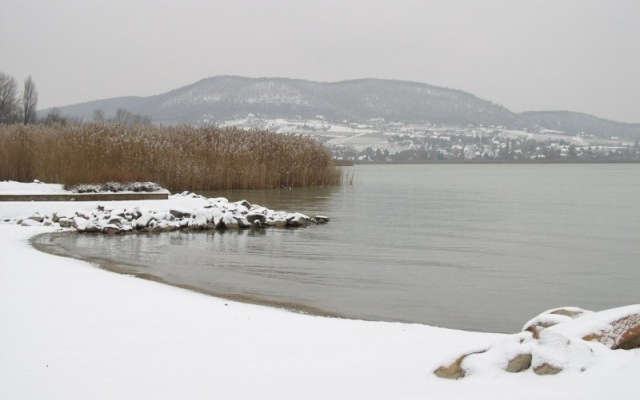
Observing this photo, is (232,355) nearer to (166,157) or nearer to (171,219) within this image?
(171,219)

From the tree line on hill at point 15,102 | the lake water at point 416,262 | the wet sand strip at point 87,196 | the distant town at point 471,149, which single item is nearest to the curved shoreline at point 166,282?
the lake water at point 416,262

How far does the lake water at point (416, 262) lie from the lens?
37.9 ft

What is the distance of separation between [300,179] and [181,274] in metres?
28.1

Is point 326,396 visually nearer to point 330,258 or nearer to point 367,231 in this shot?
point 330,258

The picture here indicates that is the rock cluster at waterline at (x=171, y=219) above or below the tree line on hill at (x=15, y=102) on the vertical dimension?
below

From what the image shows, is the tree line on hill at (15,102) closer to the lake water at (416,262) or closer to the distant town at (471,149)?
the lake water at (416,262)

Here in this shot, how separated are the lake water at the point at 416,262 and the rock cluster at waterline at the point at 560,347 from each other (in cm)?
403

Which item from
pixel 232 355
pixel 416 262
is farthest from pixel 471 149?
pixel 232 355

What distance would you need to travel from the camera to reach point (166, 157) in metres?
33.5

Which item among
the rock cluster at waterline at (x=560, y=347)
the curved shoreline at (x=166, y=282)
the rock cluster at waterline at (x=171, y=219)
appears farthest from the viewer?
the rock cluster at waterline at (x=171, y=219)

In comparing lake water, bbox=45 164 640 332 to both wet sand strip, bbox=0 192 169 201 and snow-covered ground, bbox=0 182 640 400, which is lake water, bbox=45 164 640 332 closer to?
snow-covered ground, bbox=0 182 640 400

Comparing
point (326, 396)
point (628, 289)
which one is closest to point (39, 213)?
point (628, 289)

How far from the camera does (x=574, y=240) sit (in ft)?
67.8

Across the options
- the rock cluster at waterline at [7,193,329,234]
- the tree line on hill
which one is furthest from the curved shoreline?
the tree line on hill
